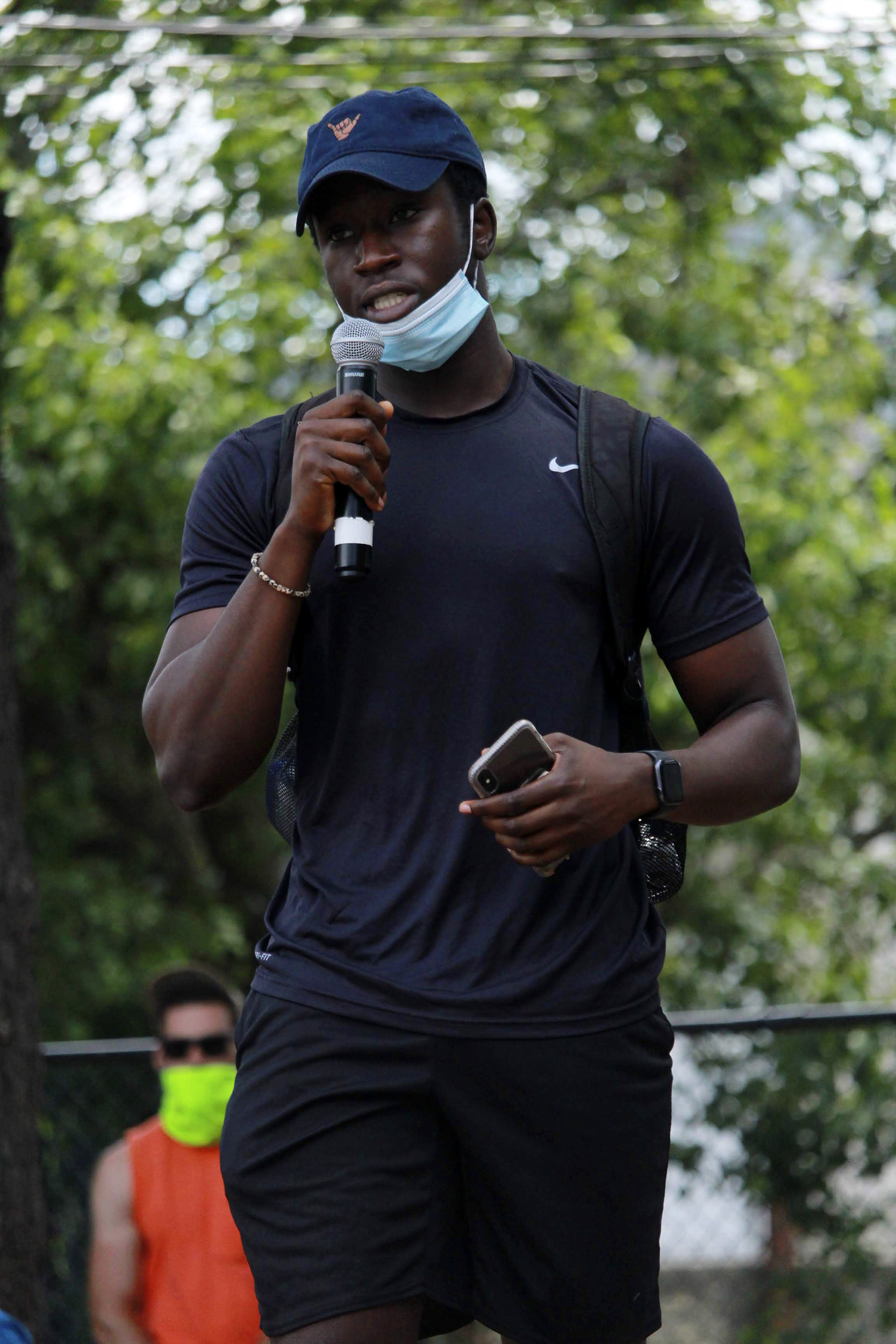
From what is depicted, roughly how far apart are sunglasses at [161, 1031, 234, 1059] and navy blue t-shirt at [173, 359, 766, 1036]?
2.74 meters

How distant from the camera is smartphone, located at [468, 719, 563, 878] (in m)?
2.10

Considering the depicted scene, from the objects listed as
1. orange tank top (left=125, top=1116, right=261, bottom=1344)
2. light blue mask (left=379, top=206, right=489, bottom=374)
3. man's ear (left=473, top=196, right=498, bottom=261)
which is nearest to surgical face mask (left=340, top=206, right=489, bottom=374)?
light blue mask (left=379, top=206, right=489, bottom=374)

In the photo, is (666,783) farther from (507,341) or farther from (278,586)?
(507,341)

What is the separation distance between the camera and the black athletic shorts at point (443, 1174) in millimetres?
2250

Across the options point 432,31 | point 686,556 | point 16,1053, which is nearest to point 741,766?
point 686,556

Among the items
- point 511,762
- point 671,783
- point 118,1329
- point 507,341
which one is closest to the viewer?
point 511,762

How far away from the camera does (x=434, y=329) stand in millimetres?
2484

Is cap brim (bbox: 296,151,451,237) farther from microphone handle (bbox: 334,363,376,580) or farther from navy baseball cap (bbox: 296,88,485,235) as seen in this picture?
microphone handle (bbox: 334,363,376,580)

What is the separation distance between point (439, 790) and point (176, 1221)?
2.76 metres

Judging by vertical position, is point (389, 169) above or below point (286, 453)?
above

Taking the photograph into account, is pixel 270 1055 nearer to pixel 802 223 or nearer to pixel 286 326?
pixel 286 326

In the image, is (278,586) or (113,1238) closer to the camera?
(278,586)

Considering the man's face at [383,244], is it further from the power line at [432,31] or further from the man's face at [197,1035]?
the power line at [432,31]

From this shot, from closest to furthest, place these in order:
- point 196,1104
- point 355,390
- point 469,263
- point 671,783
→ 1. point 355,390
2. point 671,783
3. point 469,263
4. point 196,1104
